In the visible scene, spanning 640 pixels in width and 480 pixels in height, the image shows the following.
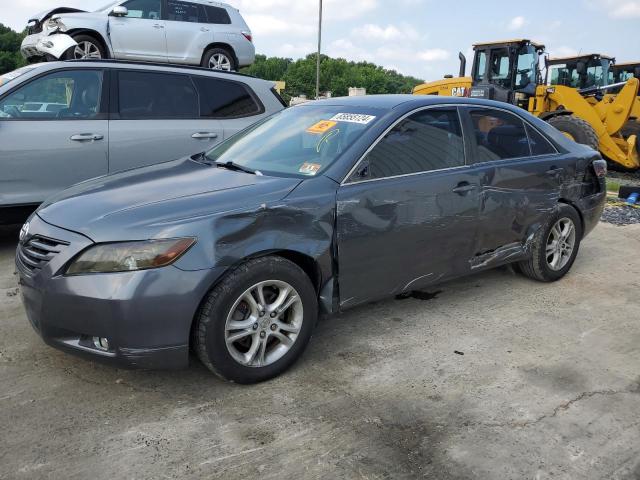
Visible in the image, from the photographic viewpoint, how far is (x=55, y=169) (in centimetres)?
532

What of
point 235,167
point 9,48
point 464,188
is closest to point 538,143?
point 464,188

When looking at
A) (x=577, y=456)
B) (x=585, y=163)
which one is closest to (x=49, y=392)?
(x=577, y=456)

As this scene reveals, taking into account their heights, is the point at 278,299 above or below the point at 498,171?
below

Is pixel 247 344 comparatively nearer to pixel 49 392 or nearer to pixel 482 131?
pixel 49 392

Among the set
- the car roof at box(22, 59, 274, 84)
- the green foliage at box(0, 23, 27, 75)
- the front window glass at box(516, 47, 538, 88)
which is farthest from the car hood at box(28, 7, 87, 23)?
the green foliage at box(0, 23, 27, 75)

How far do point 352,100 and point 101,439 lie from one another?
9.21 ft

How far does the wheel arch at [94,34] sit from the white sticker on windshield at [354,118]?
737cm

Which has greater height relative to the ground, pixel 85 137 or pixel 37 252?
pixel 85 137

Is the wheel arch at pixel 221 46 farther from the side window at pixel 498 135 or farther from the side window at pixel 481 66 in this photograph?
the side window at pixel 498 135

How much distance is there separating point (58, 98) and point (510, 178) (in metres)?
4.15

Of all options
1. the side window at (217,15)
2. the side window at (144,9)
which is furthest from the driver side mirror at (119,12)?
the side window at (217,15)

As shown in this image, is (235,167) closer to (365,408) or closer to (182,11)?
(365,408)

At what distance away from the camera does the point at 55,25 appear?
31.1 ft

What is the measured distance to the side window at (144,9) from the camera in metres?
10.2
